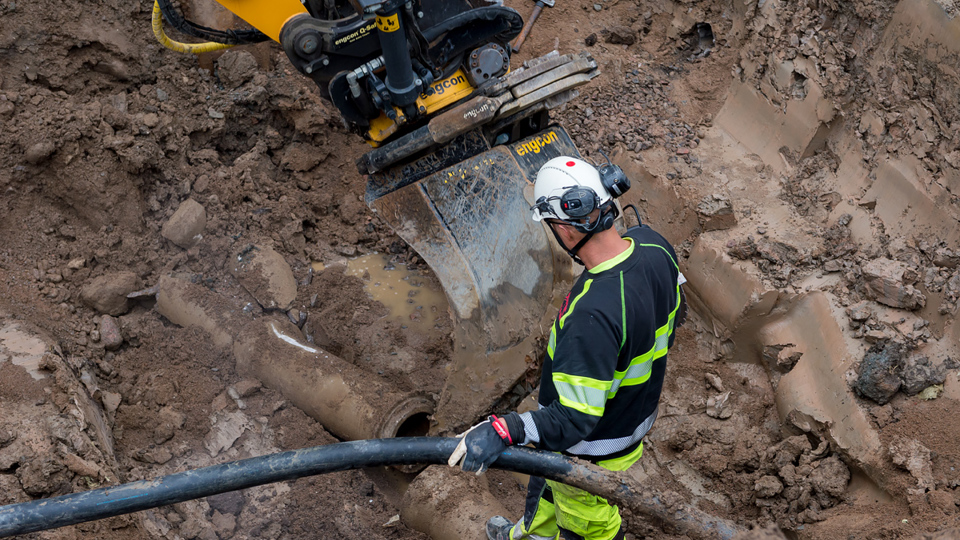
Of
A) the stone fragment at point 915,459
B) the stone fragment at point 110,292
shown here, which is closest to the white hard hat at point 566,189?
the stone fragment at point 915,459

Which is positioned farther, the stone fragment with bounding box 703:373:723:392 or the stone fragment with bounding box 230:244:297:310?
the stone fragment with bounding box 230:244:297:310

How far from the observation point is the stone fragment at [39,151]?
195 inches

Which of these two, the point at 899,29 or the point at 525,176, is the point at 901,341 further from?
the point at 525,176

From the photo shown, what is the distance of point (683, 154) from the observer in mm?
5555

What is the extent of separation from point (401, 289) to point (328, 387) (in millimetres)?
1150

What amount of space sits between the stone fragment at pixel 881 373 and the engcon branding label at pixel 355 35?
3.20 metres

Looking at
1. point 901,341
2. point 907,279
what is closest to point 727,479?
point 901,341

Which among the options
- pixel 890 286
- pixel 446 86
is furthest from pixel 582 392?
pixel 446 86

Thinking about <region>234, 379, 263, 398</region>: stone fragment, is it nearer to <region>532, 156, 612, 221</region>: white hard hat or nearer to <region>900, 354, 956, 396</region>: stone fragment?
<region>532, 156, 612, 221</region>: white hard hat

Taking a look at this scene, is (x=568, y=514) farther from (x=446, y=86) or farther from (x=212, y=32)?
(x=212, y=32)

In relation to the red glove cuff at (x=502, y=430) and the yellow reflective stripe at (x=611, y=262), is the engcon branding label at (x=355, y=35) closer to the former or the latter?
the yellow reflective stripe at (x=611, y=262)

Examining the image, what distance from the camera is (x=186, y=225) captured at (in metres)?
5.29

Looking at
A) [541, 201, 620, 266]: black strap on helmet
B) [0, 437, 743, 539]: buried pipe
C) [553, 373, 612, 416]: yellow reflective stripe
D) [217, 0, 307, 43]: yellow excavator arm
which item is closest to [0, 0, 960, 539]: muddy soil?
[0, 437, 743, 539]: buried pipe

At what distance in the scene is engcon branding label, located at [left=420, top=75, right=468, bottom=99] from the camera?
4348mm
